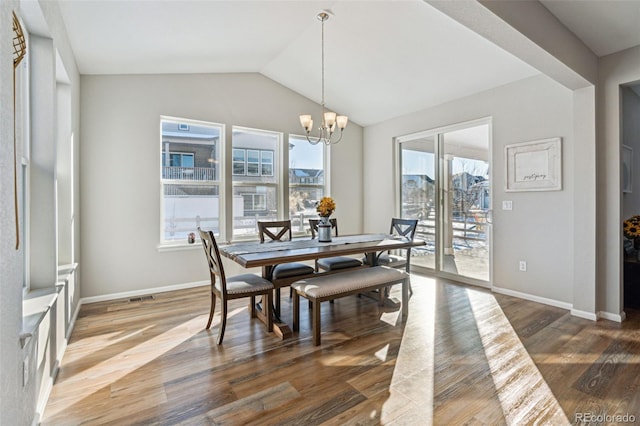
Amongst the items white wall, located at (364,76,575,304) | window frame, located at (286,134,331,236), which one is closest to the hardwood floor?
white wall, located at (364,76,575,304)

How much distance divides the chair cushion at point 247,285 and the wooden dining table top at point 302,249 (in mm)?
218

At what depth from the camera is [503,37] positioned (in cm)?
230

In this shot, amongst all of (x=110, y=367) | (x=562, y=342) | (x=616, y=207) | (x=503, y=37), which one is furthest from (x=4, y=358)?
(x=616, y=207)

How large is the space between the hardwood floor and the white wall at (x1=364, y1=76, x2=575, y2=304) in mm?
501

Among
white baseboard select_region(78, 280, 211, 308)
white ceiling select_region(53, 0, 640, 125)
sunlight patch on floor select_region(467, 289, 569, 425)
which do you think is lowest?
sunlight patch on floor select_region(467, 289, 569, 425)

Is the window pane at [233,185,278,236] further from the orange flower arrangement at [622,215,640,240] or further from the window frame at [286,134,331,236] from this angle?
the orange flower arrangement at [622,215,640,240]

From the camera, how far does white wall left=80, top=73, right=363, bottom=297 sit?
12.0 feet

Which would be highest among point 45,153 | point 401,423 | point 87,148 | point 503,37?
point 503,37

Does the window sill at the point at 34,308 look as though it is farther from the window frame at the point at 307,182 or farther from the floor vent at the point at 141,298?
the window frame at the point at 307,182

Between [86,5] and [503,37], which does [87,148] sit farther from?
[503,37]

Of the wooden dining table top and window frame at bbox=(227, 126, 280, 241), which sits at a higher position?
window frame at bbox=(227, 126, 280, 241)

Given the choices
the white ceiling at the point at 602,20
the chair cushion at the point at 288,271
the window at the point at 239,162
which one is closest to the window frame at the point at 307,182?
the window at the point at 239,162

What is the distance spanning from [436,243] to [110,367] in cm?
418

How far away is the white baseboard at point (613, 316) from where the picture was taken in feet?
10.0
